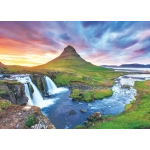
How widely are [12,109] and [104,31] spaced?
174 inches

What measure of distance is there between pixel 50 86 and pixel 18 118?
5.01 metres

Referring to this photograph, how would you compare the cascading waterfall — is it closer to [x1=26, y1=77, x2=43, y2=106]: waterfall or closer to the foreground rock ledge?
[x1=26, y1=77, x2=43, y2=106]: waterfall

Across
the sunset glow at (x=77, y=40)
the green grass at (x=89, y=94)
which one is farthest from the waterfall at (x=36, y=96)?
the sunset glow at (x=77, y=40)

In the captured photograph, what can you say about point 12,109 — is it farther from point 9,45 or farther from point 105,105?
point 105,105

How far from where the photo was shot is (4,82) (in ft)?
25.0

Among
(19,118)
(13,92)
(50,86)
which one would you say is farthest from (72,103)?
(50,86)

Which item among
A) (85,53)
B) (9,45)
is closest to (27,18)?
(9,45)

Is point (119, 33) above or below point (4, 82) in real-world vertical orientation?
above

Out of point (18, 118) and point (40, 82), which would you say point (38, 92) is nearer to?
point (40, 82)

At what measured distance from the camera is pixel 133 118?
6.43m

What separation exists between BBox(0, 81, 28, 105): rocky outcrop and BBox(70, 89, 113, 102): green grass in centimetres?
246

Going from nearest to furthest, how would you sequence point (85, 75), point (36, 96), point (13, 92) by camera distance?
point (13, 92), point (36, 96), point (85, 75)
